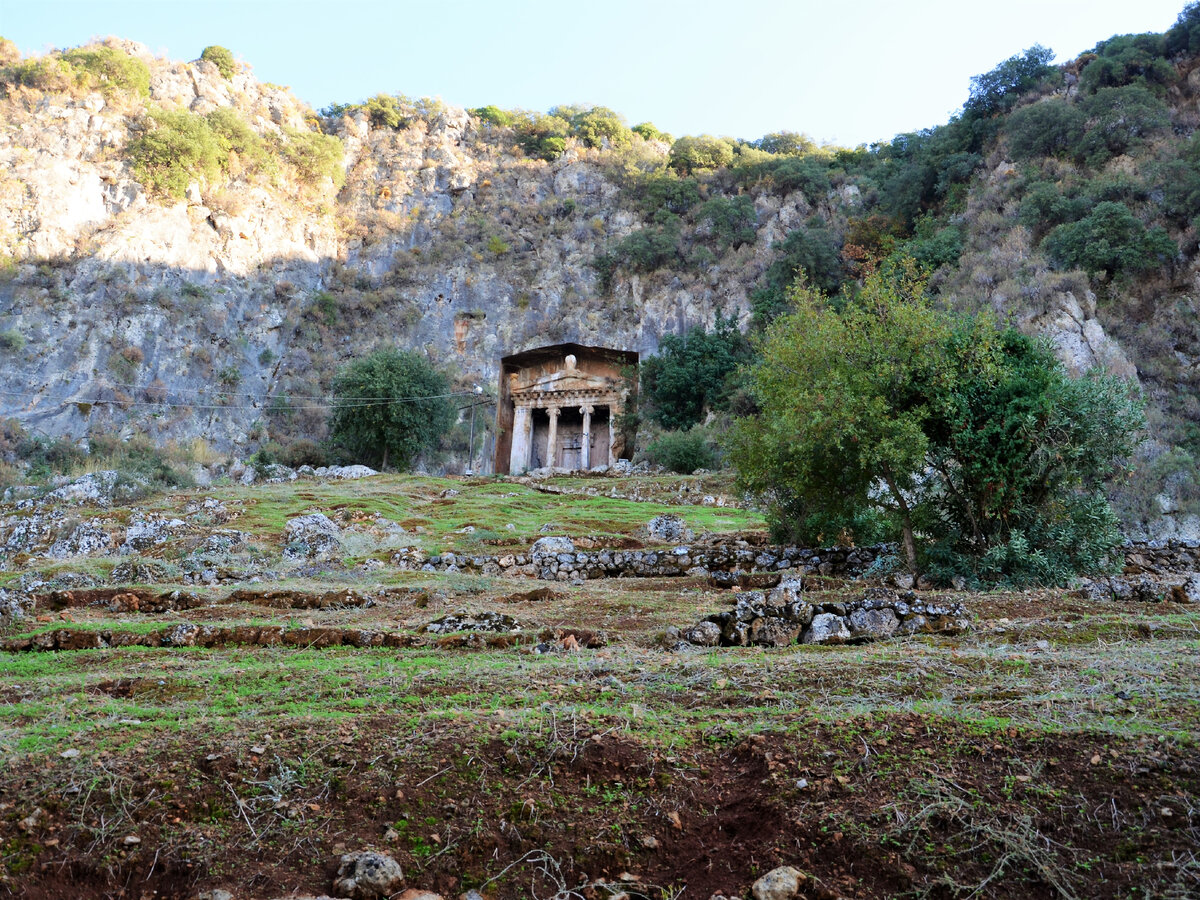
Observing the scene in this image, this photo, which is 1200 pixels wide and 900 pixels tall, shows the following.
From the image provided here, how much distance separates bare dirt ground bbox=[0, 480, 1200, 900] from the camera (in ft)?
11.7

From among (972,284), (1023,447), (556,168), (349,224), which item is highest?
(556,168)

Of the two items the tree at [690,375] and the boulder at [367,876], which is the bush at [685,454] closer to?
the tree at [690,375]

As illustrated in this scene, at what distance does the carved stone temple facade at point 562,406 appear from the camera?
4716 centimetres

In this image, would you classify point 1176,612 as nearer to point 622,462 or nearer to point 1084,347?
point 1084,347

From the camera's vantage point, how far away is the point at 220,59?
6125cm

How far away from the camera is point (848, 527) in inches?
659

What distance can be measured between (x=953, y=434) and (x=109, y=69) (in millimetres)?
61544

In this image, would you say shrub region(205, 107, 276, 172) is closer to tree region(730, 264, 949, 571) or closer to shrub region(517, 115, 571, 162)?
shrub region(517, 115, 571, 162)

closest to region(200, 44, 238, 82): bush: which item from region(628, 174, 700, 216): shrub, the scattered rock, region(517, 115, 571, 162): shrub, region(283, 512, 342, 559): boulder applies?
region(517, 115, 571, 162): shrub

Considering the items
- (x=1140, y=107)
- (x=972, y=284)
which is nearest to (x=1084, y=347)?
(x=972, y=284)

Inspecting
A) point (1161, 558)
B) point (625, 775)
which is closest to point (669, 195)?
point (1161, 558)

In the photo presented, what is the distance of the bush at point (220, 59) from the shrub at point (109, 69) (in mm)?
7288

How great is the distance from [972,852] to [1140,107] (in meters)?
48.6

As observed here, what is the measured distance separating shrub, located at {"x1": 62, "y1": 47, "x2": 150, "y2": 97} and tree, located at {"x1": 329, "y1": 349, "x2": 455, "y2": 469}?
98.6 ft
